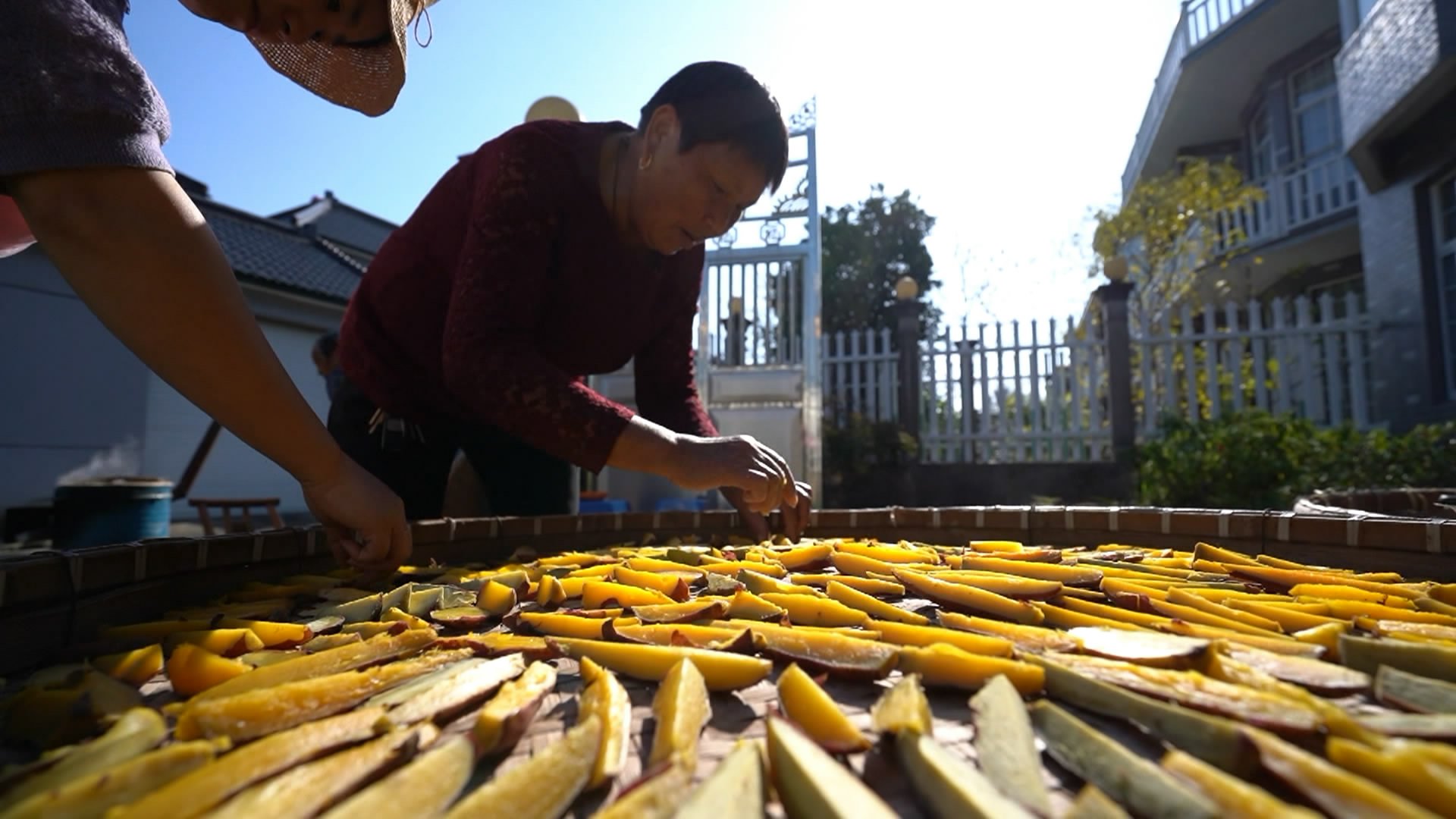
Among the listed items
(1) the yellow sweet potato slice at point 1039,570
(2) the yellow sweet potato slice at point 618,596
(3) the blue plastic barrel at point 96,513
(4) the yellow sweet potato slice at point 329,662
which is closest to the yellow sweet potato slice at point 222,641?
(4) the yellow sweet potato slice at point 329,662

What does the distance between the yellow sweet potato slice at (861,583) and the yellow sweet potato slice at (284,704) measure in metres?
0.68

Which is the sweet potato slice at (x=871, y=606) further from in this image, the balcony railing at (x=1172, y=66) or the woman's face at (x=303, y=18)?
the balcony railing at (x=1172, y=66)

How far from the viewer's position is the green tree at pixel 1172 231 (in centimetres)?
924

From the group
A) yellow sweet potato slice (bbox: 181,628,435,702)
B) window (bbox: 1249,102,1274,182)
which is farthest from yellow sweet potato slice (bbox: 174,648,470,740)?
window (bbox: 1249,102,1274,182)

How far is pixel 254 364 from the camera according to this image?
982 millimetres

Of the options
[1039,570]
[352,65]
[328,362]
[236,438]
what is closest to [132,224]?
[352,65]

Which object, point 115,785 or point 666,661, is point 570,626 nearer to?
point 666,661

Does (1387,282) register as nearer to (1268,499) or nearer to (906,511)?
(1268,499)

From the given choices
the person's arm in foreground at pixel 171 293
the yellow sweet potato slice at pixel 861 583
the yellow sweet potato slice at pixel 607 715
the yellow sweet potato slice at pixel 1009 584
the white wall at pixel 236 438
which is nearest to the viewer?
the yellow sweet potato slice at pixel 607 715

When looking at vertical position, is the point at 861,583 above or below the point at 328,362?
below

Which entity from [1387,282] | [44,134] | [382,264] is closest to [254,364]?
[44,134]

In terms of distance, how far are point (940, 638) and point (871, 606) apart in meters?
0.21

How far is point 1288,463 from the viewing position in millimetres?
4785

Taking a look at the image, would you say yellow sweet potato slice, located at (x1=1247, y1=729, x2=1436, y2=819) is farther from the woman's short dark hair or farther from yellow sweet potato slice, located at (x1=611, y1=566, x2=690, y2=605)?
the woman's short dark hair
